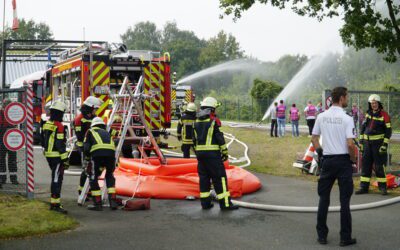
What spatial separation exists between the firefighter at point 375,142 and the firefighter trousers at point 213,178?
3.04 metres

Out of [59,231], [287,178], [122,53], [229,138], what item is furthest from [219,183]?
[229,138]

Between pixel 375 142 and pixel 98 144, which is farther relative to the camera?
pixel 375 142

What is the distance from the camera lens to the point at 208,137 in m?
8.72

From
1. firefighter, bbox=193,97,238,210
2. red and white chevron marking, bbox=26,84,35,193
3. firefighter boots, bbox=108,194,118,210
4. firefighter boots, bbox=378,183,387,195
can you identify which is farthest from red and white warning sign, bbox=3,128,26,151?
firefighter boots, bbox=378,183,387,195

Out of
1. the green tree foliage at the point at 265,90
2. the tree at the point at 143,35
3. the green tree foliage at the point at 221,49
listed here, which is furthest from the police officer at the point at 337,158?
the tree at the point at 143,35

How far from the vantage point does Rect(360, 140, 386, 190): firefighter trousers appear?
33.6 feet

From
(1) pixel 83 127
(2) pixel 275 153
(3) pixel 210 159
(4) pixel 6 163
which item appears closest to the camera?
(3) pixel 210 159

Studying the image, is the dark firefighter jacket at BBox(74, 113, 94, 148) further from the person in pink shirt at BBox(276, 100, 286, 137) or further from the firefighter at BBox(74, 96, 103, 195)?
the person in pink shirt at BBox(276, 100, 286, 137)

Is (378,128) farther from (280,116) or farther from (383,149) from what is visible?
(280,116)

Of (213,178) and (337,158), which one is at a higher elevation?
(337,158)

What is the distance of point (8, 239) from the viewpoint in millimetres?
6867

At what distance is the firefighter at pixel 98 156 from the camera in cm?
853

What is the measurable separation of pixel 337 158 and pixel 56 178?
14.1 ft

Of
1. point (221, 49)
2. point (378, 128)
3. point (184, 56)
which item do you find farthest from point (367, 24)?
point (184, 56)
